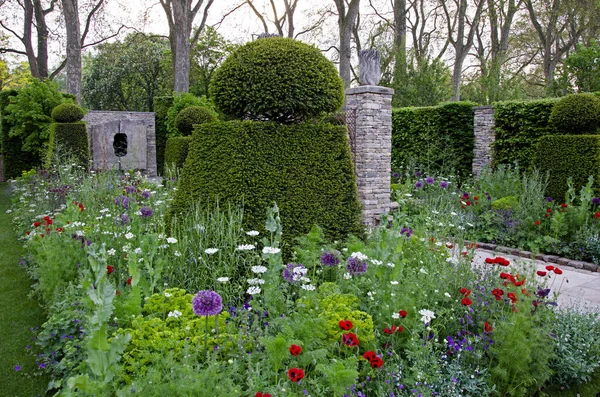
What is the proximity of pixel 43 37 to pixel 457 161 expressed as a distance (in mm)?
16265

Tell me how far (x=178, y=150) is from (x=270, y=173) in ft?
26.9

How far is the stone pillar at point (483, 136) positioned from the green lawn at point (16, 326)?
8.35 m

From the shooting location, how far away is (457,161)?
383 inches

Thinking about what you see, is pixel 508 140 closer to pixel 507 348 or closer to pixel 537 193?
pixel 537 193

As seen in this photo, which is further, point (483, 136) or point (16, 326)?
point (483, 136)

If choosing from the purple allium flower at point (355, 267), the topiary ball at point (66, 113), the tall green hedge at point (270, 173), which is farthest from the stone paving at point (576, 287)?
the topiary ball at point (66, 113)

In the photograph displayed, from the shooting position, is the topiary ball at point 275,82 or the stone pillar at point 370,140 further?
the stone pillar at point 370,140

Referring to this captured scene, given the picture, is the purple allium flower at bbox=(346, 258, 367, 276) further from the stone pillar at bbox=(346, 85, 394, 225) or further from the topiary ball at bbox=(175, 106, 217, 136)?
the topiary ball at bbox=(175, 106, 217, 136)

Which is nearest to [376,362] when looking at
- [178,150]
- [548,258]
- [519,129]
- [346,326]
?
[346,326]

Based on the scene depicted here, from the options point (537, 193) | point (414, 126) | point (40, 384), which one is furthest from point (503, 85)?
point (40, 384)

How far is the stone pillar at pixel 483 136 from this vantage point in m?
9.37

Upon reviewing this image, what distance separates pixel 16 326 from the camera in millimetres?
3754

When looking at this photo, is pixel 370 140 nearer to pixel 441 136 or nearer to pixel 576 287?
pixel 441 136

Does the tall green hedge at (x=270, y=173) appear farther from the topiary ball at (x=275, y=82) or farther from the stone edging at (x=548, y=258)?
the stone edging at (x=548, y=258)
